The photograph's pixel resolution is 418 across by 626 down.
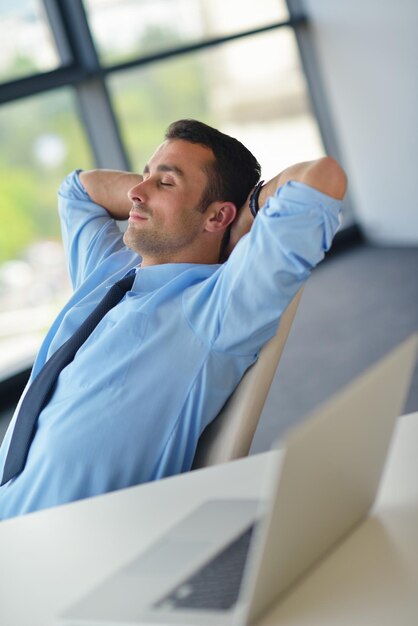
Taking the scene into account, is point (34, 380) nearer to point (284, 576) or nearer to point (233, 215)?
point (233, 215)

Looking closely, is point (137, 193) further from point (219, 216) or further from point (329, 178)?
point (329, 178)

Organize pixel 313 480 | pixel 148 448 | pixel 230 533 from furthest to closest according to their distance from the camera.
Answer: pixel 148 448 → pixel 230 533 → pixel 313 480

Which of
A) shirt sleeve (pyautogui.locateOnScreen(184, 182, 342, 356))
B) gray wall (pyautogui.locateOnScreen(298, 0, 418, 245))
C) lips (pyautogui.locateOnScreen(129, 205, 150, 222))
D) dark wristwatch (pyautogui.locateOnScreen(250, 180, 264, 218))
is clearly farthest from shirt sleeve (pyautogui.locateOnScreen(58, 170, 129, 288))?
gray wall (pyautogui.locateOnScreen(298, 0, 418, 245))

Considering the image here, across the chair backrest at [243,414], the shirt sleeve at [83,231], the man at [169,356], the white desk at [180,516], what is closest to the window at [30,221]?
the shirt sleeve at [83,231]

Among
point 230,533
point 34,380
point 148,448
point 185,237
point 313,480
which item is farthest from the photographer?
point 185,237

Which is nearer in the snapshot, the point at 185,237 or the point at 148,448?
the point at 148,448

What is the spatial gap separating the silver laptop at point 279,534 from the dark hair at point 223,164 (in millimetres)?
1155

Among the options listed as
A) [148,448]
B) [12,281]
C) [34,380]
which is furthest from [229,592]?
[12,281]

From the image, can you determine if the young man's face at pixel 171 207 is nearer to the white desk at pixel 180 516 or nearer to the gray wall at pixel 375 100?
the white desk at pixel 180 516

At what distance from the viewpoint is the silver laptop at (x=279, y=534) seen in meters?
0.78

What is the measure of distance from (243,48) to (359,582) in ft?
17.5

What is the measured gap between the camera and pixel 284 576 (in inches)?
34.1

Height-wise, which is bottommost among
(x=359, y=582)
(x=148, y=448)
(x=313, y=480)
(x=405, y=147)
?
(x=405, y=147)

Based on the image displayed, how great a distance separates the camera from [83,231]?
2334 millimetres
